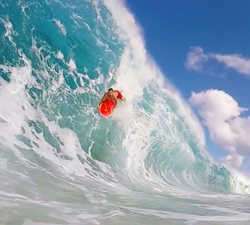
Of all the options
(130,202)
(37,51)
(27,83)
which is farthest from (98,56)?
(130,202)

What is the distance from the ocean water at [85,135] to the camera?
335 inches

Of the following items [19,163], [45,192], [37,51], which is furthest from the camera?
[37,51]

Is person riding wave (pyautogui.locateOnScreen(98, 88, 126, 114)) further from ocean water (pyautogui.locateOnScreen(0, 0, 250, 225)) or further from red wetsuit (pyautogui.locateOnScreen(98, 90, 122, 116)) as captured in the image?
ocean water (pyautogui.locateOnScreen(0, 0, 250, 225))

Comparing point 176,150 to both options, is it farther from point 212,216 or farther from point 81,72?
point 212,216

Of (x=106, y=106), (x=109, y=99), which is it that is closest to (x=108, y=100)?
(x=109, y=99)

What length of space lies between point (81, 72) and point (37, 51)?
268cm

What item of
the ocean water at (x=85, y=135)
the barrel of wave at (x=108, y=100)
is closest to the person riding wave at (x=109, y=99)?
the barrel of wave at (x=108, y=100)

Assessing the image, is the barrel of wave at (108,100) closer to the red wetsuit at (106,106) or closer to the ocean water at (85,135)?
the red wetsuit at (106,106)

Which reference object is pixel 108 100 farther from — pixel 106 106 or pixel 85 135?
pixel 85 135

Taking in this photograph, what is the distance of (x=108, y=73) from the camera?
1923cm

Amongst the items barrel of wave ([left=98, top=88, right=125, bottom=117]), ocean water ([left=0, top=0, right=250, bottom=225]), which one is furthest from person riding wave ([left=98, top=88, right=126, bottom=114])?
ocean water ([left=0, top=0, right=250, bottom=225])

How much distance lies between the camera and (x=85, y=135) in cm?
1631

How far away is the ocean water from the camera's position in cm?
851

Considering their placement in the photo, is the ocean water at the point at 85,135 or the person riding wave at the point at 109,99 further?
the person riding wave at the point at 109,99
